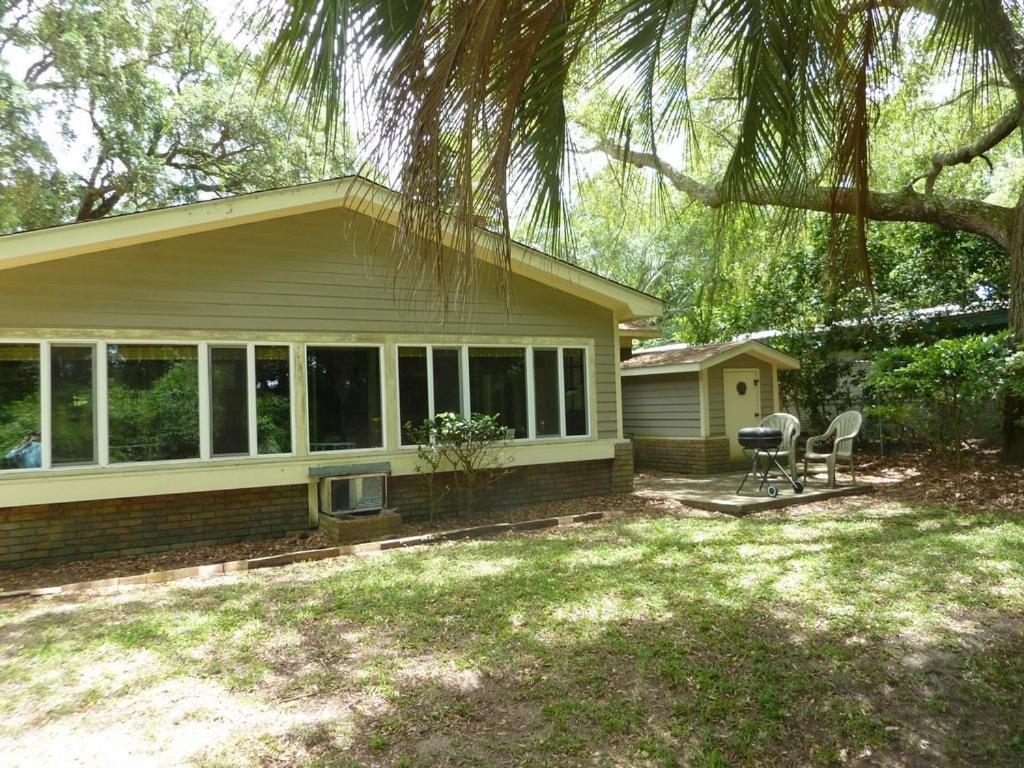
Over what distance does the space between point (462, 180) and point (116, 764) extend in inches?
108

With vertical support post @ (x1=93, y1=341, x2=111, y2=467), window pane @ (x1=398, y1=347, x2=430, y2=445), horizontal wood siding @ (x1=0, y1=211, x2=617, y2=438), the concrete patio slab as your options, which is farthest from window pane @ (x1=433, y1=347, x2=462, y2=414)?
vertical support post @ (x1=93, y1=341, x2=111, y2=467)

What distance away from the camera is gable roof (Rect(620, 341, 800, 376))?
39.6 feet

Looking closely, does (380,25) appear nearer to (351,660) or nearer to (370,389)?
(351,660)

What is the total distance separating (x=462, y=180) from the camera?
81.2 inches

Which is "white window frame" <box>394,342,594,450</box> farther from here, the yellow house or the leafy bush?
the leafy bush

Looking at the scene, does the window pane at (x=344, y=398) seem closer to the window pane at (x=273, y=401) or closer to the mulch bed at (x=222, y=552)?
the window pane at (x=273, y=401)

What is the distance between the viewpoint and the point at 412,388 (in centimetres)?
837

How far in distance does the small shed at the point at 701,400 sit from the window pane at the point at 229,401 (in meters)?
7.90

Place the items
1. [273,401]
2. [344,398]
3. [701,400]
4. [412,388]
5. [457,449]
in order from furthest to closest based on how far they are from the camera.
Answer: [701,400], [412,388], [457,449], [344,398], [273,401]

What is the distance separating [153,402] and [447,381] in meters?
3.40

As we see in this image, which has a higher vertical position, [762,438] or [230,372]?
[230,372]

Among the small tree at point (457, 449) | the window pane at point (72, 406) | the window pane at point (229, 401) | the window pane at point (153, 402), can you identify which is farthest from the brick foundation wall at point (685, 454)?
the window pane at point (72, 406)

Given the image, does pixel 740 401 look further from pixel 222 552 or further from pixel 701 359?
pixel 222 552

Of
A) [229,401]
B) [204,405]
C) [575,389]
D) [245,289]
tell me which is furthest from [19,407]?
[575,389]
